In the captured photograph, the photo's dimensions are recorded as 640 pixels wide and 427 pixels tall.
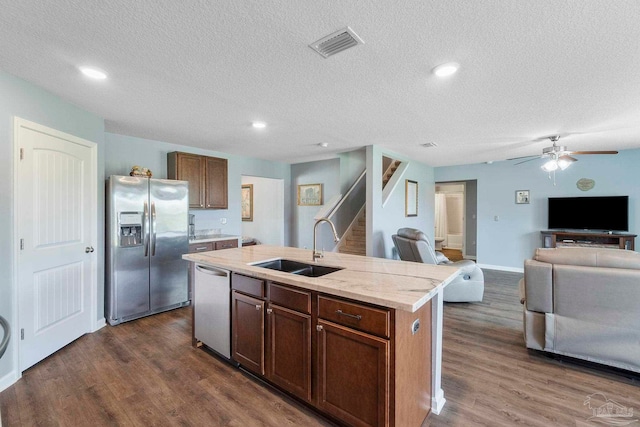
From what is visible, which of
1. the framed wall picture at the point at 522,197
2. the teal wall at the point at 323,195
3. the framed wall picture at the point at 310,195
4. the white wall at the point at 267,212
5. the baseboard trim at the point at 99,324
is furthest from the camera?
the white wall at the point at 267,212

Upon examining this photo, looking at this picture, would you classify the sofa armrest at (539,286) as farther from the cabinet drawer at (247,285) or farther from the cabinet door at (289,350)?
the cabinet drawer at (247,285)

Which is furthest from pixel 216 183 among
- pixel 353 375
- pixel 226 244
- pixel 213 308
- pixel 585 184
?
pixel 585 184

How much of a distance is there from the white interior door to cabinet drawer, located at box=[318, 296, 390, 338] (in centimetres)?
254

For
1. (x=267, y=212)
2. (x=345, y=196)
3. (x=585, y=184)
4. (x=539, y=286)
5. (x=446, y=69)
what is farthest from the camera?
(x=267, y=212)

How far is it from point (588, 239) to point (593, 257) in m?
3.92

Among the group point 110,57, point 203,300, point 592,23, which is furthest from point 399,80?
point 203,300

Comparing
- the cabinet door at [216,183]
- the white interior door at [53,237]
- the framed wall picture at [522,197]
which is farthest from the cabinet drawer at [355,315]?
the framed wall picture at [522,197]

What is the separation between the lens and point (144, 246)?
11.6 ft

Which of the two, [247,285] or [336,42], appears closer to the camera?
[336,42]

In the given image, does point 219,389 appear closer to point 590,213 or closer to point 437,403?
point 437,403

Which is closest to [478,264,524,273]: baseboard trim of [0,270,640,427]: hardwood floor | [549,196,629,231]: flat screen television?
[549,196,629,231]: flat screen television

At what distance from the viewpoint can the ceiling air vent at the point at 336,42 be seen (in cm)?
166

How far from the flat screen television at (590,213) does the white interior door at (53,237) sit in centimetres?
756

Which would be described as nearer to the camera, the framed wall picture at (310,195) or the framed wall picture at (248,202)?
the framed wall picture at (310,195)
